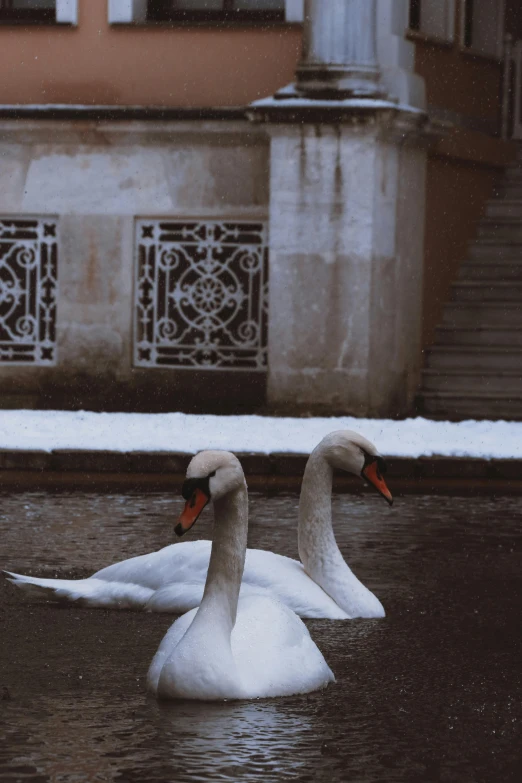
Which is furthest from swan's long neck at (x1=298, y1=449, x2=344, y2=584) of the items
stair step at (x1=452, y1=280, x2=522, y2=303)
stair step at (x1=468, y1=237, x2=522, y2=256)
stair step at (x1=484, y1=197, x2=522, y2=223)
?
stair step at (x1=484, y1=197, x2=522, y2=223)

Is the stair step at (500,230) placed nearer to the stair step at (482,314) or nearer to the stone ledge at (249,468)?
the stair step at (482,314)

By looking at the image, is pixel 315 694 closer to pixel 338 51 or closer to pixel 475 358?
pixel 338 51

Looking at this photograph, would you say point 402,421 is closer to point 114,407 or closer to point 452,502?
point 114,407

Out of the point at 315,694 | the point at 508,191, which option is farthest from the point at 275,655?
the point at 508,191

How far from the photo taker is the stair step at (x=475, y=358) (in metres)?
20.3

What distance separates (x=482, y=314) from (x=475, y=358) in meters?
0.92

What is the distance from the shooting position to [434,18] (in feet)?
69.3

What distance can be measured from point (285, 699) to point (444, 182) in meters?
14.4

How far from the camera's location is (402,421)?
60.4 feet

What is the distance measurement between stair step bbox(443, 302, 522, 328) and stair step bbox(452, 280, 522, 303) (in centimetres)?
15

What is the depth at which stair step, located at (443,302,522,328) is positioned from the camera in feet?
68.9

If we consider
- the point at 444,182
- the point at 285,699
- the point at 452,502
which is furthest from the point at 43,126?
the point at 285,699

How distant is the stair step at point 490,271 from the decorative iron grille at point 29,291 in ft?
14.5

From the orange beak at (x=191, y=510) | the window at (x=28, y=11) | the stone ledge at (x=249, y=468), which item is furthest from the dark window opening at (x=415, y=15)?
the orange beak at (x=191, y=510)
